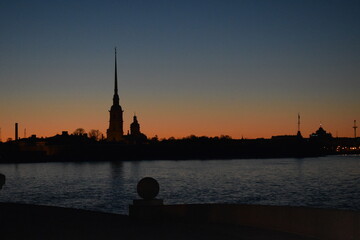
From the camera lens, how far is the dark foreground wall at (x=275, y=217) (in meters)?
10.4

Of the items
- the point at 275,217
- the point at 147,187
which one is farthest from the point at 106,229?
the point at 275,217

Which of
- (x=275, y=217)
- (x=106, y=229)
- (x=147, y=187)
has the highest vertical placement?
(x=147, y=187)

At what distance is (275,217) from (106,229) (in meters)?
3.23

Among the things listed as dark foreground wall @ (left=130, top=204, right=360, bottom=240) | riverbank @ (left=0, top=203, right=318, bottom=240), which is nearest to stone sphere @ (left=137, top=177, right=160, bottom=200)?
dark foreground wall @ (left=130, top=204, right=360, bottom=240)

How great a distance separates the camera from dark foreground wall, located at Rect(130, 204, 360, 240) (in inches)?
408

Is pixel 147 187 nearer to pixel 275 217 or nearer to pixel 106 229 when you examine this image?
pixel 106 229

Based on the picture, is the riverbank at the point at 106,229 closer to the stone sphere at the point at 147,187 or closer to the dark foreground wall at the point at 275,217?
the dark foreground wall at the point at 275,217

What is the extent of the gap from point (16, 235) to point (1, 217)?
143 inches

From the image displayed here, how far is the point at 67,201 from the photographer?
200ft

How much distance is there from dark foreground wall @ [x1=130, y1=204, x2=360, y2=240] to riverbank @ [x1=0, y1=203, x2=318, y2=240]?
23cm

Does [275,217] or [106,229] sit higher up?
[275,217]

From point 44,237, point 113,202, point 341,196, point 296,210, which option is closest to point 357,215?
point 296,210

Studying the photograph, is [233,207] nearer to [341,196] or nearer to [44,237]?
[44,237]

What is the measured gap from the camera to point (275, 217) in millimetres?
12062
